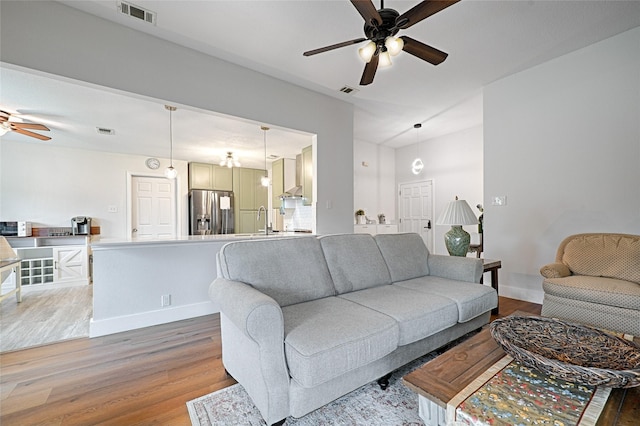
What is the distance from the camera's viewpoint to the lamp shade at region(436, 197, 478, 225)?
2.77 meters

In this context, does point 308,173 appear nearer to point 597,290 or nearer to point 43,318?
point 597,290

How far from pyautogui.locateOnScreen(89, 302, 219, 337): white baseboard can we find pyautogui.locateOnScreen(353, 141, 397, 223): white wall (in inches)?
156

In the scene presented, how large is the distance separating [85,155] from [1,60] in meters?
3.98

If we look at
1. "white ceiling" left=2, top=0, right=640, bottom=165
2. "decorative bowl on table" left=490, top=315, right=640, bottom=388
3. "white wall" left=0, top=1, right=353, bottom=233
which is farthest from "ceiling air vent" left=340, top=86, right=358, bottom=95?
"decorative bowl on table" left=490, top=315, right=640, bottom=388

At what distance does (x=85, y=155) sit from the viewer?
17.1 ft

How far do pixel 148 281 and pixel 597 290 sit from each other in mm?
4009

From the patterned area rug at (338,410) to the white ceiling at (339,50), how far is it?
8.76 feet

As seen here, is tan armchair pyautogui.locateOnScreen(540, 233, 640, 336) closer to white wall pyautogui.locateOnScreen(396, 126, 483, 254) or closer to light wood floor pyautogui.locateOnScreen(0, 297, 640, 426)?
light wood floor pyautogui.locateOnScreen(0, 297, 640, 426)

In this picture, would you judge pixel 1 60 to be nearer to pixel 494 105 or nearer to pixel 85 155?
pixel 85 155

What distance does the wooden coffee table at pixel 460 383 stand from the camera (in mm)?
887

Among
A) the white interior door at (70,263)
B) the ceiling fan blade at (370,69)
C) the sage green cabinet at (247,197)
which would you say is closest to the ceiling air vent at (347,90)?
the ceiling fan blade at (370,69)

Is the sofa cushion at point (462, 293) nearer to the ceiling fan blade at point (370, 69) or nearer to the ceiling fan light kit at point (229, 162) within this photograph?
the ceiling fan blade at point (370, 69)

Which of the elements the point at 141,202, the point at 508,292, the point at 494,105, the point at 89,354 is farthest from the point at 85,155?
the point at 508,292

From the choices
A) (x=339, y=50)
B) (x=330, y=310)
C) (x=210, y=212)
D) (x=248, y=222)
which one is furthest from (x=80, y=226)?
(x=330, y=310)
